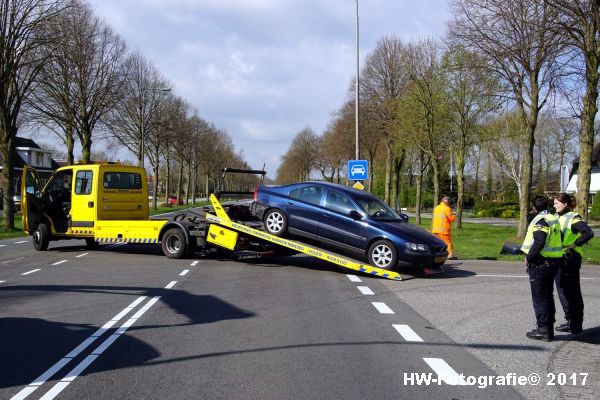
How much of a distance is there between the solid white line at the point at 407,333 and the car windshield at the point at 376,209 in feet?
16.0

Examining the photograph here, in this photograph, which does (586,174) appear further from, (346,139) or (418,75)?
(346,139)

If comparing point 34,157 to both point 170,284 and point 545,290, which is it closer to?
point 170,284

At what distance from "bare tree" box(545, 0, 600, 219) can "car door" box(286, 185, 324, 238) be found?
9.34 m

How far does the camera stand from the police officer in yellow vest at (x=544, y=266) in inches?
253

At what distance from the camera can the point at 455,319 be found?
7.66m

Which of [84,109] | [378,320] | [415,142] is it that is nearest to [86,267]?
[378,320]

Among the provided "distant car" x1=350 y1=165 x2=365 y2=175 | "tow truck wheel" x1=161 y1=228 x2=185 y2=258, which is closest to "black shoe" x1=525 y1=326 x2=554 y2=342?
"tow truck wheel" x1=161 y1=228 x2=185 y2=258

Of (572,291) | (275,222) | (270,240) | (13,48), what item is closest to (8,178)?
(13,48)

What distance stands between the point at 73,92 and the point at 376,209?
24715 mm

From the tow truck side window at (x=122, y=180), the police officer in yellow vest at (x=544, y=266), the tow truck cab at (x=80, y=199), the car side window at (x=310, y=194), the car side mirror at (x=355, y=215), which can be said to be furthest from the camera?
the tow truck side window at (x=122, y=180)

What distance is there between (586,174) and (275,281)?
11695mm

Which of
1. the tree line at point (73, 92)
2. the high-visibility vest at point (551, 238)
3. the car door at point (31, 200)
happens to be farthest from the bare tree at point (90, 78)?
the high-visibility vest at point (551, 238)

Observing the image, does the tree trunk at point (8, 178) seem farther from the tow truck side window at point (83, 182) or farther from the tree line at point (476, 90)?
the tree line at point (476, 90)

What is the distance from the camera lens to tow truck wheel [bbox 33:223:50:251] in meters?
16.1
